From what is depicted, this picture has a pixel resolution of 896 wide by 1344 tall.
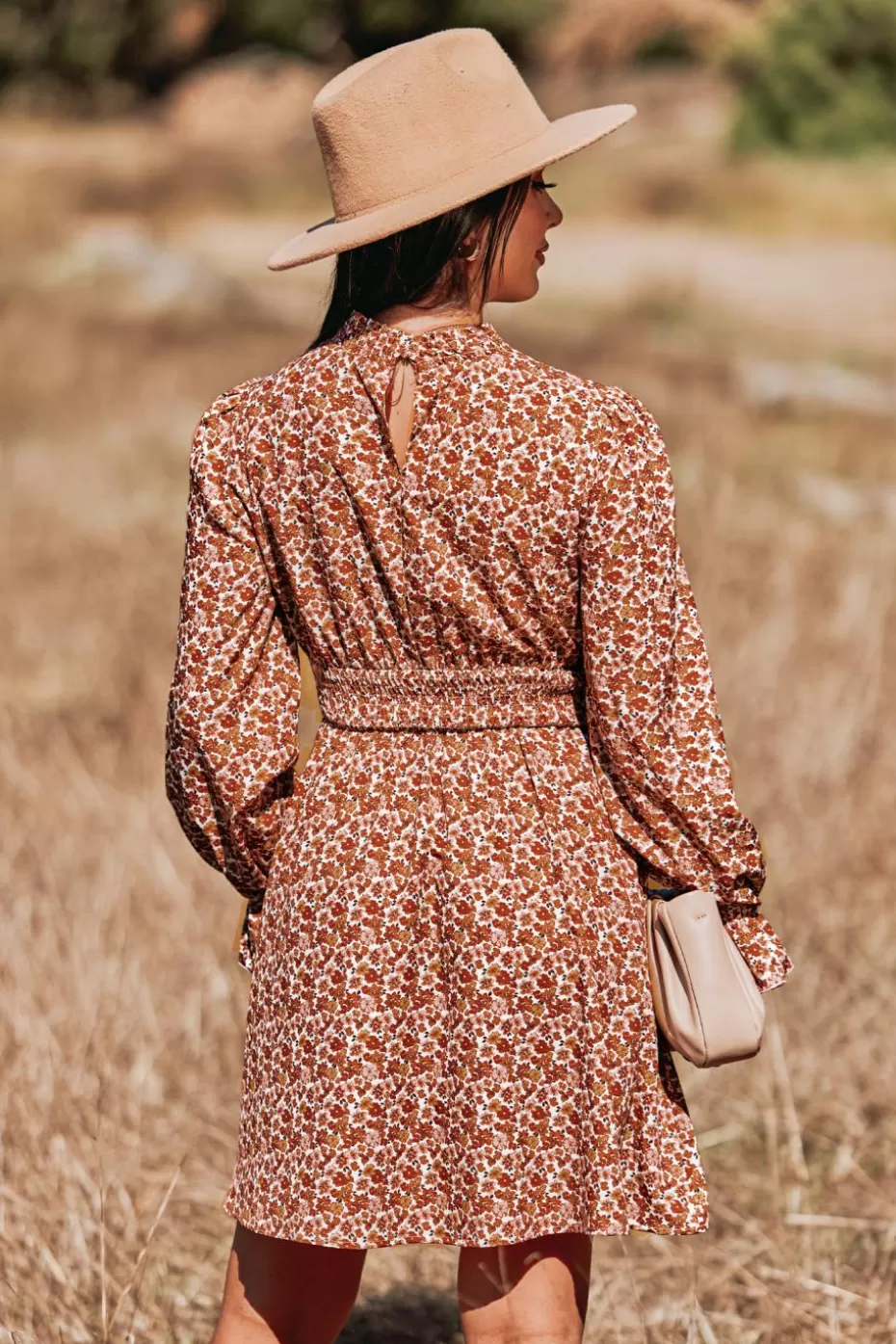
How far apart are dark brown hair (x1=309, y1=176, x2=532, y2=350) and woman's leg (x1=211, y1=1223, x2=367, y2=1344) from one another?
3.37ft

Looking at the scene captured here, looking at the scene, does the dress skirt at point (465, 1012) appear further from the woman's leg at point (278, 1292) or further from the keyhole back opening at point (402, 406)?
the keyhole back opening at point (402, 406)

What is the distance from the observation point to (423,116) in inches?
86.4

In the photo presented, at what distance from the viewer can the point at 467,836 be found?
86.6 inches

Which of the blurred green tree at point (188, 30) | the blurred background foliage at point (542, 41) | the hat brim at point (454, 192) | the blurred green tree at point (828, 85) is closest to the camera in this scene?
the hat brim at point (454, 192)

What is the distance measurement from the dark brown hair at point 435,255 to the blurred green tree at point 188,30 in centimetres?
2768

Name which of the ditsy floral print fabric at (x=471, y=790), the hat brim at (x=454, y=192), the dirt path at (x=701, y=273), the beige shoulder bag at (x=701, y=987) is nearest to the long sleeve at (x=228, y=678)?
the ditsy floral print fabric at (x=471, y=790)

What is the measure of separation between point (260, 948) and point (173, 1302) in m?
1.12

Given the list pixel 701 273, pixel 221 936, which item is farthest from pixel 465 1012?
pixel 701 273

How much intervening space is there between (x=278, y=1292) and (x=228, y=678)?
0.70m

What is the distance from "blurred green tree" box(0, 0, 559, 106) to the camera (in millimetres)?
28500

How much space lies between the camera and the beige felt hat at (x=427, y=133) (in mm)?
2172

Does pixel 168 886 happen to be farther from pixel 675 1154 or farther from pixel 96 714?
pixel 675 1154

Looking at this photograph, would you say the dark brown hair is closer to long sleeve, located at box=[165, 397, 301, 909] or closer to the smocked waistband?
long sleeve, located at box=[165, 397, 301, 909]

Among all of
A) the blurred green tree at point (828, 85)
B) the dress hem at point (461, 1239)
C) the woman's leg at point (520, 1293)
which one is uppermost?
the blurred green tree at point (828, 85)
